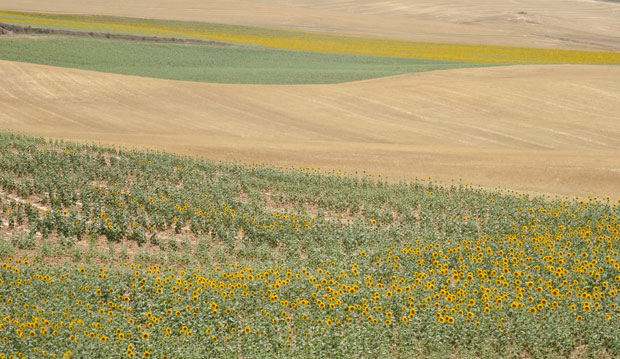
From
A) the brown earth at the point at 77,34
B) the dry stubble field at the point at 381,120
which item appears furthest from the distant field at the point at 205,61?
the dry stubble field at the point at 381,120

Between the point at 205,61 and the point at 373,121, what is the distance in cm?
2011

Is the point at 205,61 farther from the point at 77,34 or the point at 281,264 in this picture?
the point at 281,264

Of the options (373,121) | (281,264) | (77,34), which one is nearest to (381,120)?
(373,121)

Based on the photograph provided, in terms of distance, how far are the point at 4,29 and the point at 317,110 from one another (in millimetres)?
28782

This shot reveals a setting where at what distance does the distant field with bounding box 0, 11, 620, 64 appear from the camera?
6153 centimetres

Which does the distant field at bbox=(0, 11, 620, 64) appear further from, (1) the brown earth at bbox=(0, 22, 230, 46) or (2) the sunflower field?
(2) the sunflower field

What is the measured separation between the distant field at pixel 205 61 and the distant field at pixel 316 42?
6239mm

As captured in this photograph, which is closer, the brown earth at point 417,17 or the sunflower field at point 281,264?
the sunflower field at point 281,264

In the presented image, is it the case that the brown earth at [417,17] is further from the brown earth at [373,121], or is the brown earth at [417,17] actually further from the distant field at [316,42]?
the brown earth at [373,121]

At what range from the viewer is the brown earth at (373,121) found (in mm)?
24172

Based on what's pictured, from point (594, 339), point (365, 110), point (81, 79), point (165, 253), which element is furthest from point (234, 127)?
point (594, 339)

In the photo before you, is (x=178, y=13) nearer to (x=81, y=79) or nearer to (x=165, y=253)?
(x=81, y=79)

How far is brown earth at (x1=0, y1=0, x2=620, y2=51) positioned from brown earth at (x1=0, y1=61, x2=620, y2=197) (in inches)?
1514

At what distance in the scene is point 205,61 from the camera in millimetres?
49906
